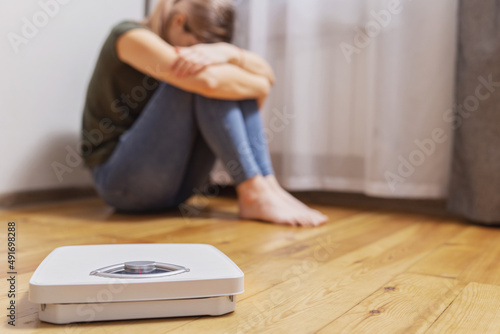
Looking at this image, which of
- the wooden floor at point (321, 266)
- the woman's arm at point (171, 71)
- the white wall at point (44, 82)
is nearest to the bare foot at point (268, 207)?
the wooden floor at point (321, 266)

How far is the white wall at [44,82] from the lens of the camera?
58.1 inches

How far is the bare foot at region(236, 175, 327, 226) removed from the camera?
1320 mm

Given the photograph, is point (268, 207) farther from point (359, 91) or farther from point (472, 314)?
point (472, 314)

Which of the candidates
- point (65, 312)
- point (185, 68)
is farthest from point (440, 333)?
point (185, 68)

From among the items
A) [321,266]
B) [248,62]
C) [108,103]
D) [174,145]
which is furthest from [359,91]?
[321,266]

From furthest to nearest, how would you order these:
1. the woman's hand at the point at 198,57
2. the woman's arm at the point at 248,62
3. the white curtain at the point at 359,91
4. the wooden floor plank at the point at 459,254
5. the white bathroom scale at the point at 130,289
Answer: the white curtain at the point at 359,91 < the woman's arm at the point at 248,62 < the woman's hand at the point at 198,57 < the wooden floor plank at the point at 459,254 < the white bathroom scale at the point at 130,289

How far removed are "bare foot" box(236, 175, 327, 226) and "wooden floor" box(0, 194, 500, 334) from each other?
1.2 inches

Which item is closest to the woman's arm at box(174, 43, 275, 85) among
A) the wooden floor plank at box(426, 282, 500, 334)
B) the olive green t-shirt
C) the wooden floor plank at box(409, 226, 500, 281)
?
the olive green t-shirt

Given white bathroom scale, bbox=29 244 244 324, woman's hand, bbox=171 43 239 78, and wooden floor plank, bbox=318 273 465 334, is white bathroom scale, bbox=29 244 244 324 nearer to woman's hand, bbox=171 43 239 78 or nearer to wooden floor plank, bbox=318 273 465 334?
wooden floor plank, bbox=318 273 465 334

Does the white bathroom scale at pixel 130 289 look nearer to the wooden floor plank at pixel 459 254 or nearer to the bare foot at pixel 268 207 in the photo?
the wooden floor plank at pixel 459 254

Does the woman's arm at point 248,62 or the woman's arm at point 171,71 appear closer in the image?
the woman's arm at point 171,71

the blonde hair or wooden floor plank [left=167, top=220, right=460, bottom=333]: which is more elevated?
the blonde hair

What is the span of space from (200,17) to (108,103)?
35 centimetres

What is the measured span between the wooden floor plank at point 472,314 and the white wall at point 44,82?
1.27m
